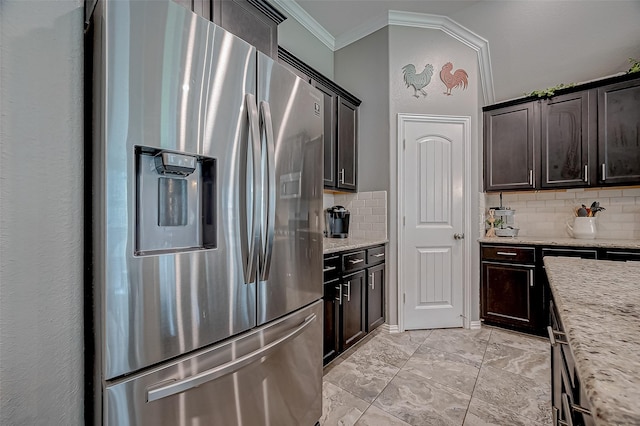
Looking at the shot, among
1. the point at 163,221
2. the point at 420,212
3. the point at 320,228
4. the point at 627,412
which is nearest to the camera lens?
the point at 627,412

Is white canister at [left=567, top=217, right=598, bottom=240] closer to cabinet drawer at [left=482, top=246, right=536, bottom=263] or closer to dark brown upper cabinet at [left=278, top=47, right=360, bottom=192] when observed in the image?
cabinet drawer at [left=482, top=246, right=536, bottom=263]

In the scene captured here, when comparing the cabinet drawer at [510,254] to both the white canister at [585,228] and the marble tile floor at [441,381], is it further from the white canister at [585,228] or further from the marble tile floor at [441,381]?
the marble tile floor at [441,381]

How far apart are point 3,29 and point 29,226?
19.8 inches

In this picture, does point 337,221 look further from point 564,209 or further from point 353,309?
point 564,209

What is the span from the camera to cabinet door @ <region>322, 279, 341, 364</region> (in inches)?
82.7

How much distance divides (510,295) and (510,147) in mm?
1573

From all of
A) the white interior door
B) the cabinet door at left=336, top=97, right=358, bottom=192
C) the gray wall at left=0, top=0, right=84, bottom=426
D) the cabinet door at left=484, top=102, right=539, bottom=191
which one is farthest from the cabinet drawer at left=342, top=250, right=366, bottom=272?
the cabinet door at left=484, top=102, right=539, bottom=191

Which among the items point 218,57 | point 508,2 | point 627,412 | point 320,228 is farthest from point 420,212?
point 627,412

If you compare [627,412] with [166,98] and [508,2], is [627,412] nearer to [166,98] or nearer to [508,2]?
[166,98]

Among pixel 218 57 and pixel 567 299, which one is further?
pixel 218 57

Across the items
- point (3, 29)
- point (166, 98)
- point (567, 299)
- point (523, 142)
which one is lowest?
point (567, 299)

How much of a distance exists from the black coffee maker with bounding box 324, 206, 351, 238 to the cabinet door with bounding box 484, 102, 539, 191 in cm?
169

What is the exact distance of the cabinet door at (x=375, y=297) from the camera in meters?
2.66

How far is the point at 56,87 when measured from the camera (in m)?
0.82
